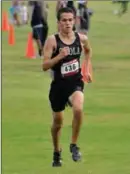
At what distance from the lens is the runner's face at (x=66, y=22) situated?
10789mm

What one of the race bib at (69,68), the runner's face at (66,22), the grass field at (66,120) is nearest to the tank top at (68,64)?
the race bib at (69,68)

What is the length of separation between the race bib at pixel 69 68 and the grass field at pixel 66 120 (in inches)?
47.4

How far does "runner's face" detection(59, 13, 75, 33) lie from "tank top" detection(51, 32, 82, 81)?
0.16 meters

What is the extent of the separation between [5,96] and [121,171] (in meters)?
8.51

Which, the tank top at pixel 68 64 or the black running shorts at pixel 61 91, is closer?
the tank top at pixel 68 64

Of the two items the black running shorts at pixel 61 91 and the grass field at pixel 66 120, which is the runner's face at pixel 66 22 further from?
the grass field at pixel 66 120

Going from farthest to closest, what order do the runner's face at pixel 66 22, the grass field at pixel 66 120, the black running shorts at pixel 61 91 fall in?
the grass field at pixel 66 120 < the black running shorts at pixel 61 91 < the runner's face at pixel 66 22

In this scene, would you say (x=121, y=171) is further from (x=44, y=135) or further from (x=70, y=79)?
(x=44, y=135)

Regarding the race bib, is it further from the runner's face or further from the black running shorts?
the runner's face

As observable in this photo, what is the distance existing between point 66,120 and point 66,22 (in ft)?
16.2

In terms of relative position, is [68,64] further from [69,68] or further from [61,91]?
[61,91]

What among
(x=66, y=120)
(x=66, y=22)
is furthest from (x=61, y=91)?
(x=66, y=120)

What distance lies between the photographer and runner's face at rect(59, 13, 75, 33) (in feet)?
35.4

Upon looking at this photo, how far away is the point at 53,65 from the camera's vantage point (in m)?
10.8
